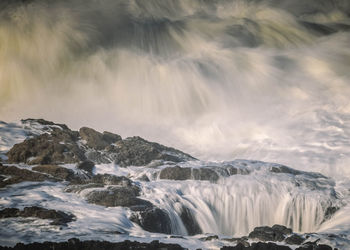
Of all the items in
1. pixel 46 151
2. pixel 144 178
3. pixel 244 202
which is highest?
pixel 46 151

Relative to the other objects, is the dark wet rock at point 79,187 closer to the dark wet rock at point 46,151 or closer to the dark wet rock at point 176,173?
the dark wet rock at point 46,151

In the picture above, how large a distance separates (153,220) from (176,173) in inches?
1200

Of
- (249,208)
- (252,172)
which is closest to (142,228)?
(249,208)

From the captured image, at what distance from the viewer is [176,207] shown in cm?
8744

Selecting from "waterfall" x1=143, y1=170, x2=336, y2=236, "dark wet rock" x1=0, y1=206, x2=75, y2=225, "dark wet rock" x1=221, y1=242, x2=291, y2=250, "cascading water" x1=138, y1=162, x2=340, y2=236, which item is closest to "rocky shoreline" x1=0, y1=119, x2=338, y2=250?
"dark wet rock" x1=0, y1=206, x2=75, y2=225

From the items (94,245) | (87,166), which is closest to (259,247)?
(94,245)

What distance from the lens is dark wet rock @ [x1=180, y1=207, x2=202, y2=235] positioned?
83.4 metres

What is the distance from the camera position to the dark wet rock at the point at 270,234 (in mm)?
68438

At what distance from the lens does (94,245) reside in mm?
57781

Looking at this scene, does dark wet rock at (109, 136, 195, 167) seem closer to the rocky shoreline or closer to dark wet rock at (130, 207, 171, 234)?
the rocky shoreline

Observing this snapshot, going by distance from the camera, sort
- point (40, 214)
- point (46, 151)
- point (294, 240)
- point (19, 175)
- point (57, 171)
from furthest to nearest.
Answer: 1. point (46, 151)
2. point (57, 171)
3. point (19, 175)
4. point (40, 214)
5. point (294, 240)

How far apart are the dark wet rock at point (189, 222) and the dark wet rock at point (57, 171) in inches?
1005

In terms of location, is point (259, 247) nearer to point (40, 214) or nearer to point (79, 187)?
point (40, 214)

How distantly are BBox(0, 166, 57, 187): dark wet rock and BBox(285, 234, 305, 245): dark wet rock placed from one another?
49377 mm
